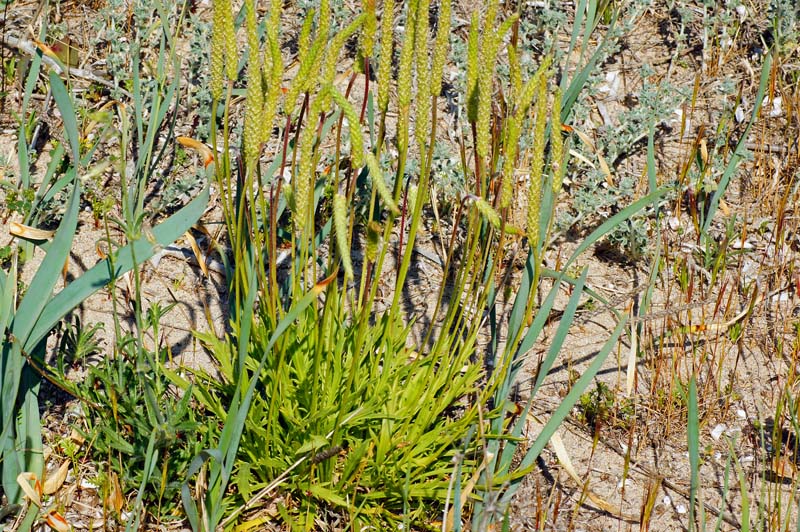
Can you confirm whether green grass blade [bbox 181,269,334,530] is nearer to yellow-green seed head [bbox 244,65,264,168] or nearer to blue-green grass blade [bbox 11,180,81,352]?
yellow-green seed head [bbox 244,65,264,168]

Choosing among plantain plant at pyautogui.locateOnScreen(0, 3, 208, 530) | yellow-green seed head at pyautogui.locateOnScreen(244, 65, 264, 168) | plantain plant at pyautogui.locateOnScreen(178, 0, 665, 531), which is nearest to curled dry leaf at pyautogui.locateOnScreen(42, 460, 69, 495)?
plantain plant at pyautogui.locateOnScreen(0, 3, 208, 530)

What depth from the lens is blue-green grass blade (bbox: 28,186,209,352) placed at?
1908 mm

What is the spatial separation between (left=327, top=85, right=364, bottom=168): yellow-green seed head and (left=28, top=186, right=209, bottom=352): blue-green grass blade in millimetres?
452

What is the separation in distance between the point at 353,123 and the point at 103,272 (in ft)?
2.46

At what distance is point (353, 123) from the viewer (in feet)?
4.85

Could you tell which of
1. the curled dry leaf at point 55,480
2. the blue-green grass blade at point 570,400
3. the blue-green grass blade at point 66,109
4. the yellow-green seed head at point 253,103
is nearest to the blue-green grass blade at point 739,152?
the blue-green grass blade at point 570,400

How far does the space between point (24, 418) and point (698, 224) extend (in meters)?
2.35

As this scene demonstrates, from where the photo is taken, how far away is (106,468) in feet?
7.51

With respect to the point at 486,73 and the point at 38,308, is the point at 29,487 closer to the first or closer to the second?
the point at 38,308

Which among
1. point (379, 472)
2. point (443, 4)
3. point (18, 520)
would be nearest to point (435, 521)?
point (379, 472)

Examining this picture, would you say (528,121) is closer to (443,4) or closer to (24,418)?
(443,4)

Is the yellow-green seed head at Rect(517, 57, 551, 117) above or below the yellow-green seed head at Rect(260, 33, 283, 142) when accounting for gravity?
above

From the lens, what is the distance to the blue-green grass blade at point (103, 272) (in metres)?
1.91

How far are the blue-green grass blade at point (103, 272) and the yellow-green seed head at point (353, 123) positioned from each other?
45cm
